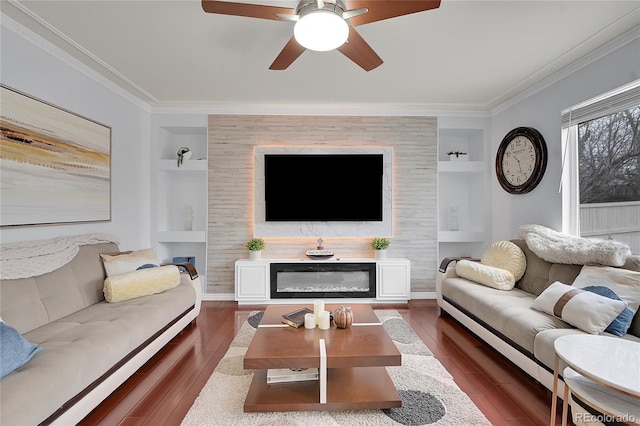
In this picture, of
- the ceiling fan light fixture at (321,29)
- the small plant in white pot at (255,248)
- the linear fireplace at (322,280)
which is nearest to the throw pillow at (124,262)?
the small plant in white pot at (255,248)

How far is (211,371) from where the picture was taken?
2459mm

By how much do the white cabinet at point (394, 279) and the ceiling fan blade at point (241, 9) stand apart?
10.2 feet

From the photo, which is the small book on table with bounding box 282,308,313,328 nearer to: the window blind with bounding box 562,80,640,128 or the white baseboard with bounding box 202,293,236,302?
the white baseboard with bounding box 202,293,236,302

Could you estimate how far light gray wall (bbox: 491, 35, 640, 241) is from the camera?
2.61 metres

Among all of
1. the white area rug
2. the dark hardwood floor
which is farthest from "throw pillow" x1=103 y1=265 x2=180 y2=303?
the white area rug

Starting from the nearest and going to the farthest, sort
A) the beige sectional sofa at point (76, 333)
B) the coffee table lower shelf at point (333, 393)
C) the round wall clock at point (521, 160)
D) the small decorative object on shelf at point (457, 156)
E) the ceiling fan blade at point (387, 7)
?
the beige sectional sofa at point (76, 333) → the ceiling fan blade at point (387, 7) → the coffee table lower shelf at point (333, 393) → the round wall clock at point (521, 160) → the small decorative object on shelf at point (457, 156)

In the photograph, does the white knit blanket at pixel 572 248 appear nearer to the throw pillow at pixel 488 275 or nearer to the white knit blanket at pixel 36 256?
the throw pillow at pixel 488 275

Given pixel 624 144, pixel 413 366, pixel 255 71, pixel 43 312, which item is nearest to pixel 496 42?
pixel 624 144

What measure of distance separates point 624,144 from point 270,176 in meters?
3.61

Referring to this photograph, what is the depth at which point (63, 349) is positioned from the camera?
1757mm

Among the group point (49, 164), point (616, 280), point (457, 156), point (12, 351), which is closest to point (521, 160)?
point (457, 156)

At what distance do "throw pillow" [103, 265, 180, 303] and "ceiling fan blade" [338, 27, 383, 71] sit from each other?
8.05ft

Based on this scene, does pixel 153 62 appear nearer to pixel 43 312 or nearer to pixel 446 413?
pixel 43 312

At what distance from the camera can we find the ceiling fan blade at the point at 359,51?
2.14 meters
